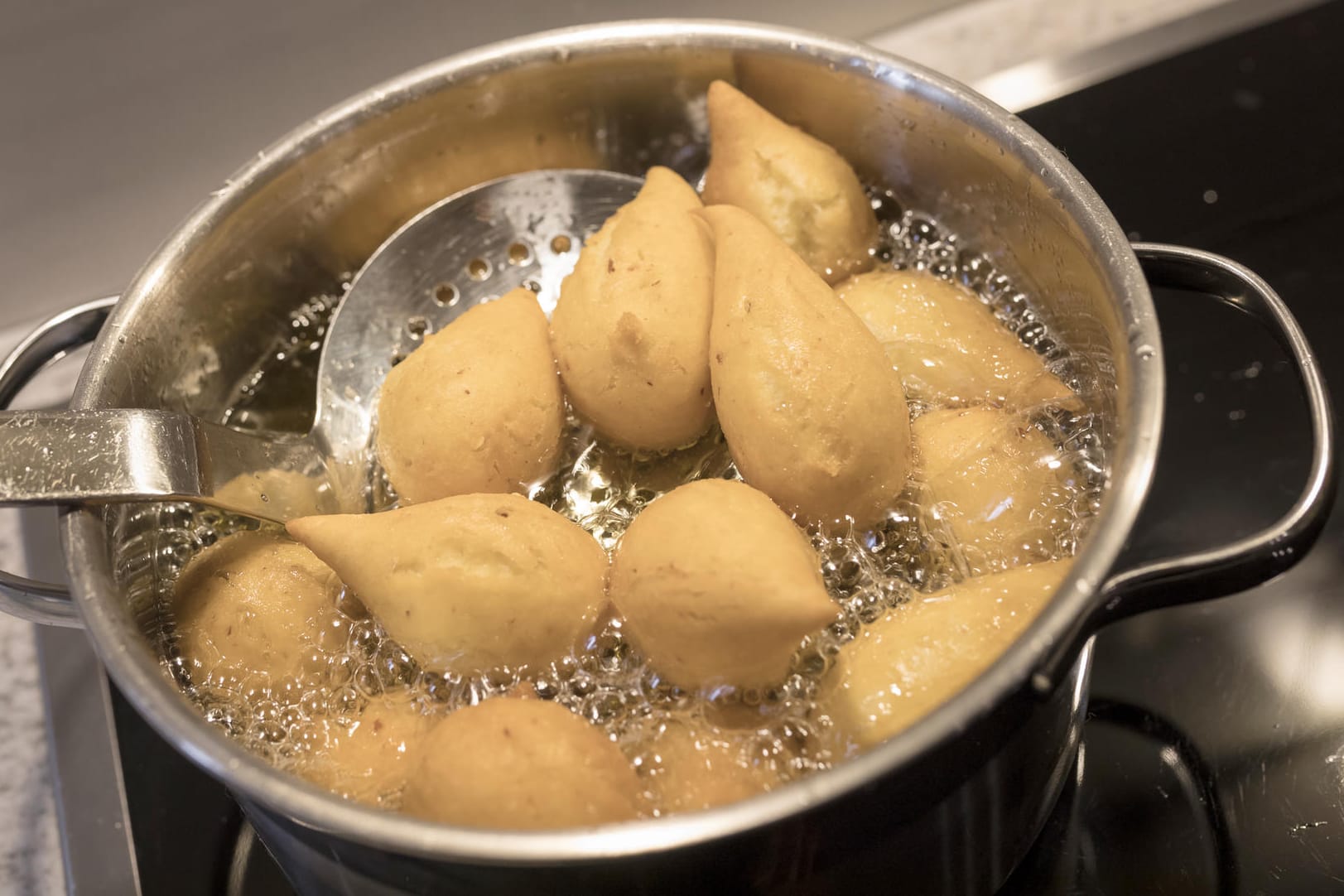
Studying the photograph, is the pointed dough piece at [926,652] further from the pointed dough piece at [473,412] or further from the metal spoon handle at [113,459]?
the metal spoon handle at [113,459]

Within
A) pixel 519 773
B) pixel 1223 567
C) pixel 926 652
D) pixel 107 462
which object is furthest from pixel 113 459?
pixel 1223 567

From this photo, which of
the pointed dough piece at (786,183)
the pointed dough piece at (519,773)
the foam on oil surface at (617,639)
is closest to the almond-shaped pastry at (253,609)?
the foam on oil surface at (617,639)

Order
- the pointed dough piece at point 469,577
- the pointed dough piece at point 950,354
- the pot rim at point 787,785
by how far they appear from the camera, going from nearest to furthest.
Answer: the pot rim at point 787,785 < the pointed dough piece at point 469,577 < the pointed dough piece at point 950,354

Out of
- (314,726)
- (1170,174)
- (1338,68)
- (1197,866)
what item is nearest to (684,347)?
(314,726)

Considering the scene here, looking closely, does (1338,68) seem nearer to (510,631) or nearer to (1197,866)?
(1197,866)

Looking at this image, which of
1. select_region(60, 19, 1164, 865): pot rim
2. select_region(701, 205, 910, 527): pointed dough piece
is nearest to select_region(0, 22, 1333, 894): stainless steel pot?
select_region(60, 19, 1164, 865): pot rim

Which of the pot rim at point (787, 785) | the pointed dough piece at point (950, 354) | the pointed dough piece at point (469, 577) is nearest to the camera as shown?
the pot rim at point (787, 785)

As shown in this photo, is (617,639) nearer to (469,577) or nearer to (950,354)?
(469,577)
